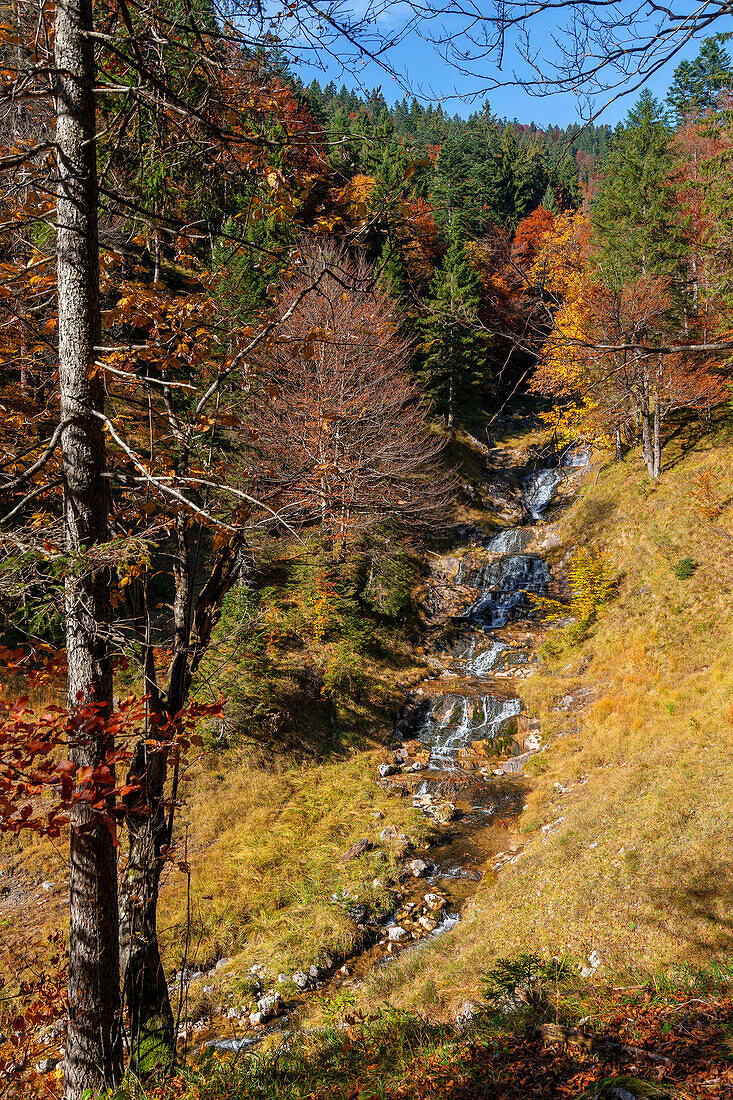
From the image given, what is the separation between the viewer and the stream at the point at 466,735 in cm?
800

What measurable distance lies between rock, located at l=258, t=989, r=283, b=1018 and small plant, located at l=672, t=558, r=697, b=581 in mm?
13000

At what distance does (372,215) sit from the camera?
3158 millimetres

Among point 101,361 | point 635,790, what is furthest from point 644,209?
point 101,361

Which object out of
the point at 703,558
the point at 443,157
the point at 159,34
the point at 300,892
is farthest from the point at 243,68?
the point at 443,157

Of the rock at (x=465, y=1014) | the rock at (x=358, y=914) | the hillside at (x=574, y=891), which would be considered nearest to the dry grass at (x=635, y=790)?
the hillside at (x=574, y=891)

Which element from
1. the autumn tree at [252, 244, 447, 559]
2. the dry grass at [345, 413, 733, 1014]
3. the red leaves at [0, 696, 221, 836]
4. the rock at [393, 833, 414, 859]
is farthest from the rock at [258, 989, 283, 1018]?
the autumn tree at [252, 244, 447, 559]

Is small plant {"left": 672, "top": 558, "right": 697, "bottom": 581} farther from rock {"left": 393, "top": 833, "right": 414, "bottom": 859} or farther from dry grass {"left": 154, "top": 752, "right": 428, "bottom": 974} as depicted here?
rock {"left": 393, "top": 833, "right": 414, "bottom": 859}

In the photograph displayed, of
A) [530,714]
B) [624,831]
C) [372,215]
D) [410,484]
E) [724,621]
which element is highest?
[372,215]

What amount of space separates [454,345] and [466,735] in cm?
1962

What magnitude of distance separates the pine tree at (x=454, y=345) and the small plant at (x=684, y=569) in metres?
14.1

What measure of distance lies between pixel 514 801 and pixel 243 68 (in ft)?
37.2

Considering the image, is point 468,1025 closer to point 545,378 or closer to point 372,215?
point 372,215

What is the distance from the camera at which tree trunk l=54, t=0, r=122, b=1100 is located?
3.15 metres

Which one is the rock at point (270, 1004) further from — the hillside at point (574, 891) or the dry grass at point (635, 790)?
the dry grass at point (635, 790)
